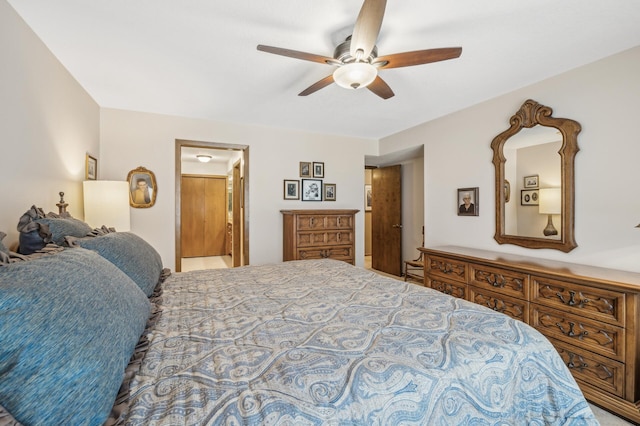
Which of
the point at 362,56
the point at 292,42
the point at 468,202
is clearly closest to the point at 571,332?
the point at 468,202

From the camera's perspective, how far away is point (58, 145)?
7.18 ft

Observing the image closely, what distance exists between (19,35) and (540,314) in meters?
3.91

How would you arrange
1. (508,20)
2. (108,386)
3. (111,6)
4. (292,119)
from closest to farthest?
(108,386), (111,6), (508,20), (292,119)

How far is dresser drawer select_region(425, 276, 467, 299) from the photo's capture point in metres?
2.81

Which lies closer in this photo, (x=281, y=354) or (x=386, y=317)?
(x=281, y=354)

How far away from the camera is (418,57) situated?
1800 mm

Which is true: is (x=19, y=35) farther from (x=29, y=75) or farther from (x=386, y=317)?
(x=386, y=317)

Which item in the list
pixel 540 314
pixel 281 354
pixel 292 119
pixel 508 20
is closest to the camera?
pixel 281 354

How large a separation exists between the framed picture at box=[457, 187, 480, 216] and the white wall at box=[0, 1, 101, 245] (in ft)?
12.5

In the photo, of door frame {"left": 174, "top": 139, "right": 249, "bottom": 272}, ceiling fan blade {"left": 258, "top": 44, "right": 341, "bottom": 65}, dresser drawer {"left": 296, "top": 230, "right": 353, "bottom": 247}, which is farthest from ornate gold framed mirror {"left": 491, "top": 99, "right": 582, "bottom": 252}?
door frame {"left": 174, "top": 139, "right": 249, "bottom": 272}

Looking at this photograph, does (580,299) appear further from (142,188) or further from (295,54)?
(142,188)

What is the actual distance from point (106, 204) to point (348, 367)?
2617 mm

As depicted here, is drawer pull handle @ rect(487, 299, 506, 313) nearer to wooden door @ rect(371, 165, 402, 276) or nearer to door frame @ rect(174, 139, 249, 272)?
wooden door @ rect(371, 165, 402, 276)

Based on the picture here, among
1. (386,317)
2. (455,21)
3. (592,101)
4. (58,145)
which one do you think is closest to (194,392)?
(386,317)
